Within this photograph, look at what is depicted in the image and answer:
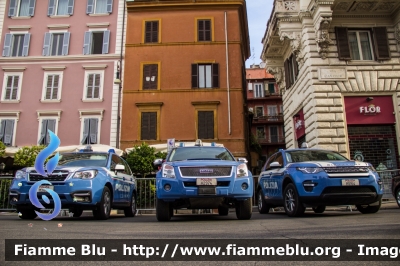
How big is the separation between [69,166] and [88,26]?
71.1 feet

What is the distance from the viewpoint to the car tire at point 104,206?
8750 millimetres

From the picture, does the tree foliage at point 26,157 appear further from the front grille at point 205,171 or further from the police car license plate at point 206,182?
the police car license plate at point 206,182

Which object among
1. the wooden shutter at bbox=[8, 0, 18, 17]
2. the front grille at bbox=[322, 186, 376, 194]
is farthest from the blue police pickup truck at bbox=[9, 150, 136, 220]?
the wooden shutter at bbox=[8, 0, 18, 17]

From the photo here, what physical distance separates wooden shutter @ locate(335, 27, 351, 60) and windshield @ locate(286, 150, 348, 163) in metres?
10.4

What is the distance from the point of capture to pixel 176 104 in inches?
1008

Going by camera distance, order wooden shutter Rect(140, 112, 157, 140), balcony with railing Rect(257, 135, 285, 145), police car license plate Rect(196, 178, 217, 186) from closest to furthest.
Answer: police car license plate Rect(196, 178, 217, 186) < wooden shutter Rect(140, 112, 157, 140) < balcony with railing Rect(257, 135, 285, 145)

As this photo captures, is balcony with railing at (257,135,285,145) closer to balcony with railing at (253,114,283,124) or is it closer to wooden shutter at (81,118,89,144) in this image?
balcony with railing at (253,114,283,124)

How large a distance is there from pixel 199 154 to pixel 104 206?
2.62 m

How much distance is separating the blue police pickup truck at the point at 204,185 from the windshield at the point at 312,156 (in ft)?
6.88

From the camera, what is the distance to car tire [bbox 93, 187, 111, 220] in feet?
28.7

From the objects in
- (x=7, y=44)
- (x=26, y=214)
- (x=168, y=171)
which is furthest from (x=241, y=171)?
(x=7, y=44)

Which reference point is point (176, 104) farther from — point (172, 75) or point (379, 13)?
point (379, 13)

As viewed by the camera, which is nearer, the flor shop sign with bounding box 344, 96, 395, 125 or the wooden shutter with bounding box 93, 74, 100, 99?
the flor shop sign with bounding box 344, 96, 395, 125

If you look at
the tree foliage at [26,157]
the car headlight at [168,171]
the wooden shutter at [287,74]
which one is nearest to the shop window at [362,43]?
the wooden shutter at [287,74]
